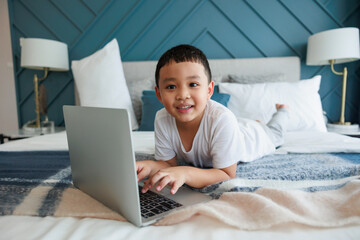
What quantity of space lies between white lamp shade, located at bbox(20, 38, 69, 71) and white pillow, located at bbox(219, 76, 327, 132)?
179 centimetres

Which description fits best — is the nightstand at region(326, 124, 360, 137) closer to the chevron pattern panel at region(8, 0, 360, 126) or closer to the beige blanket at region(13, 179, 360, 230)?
the chevron pattern panel at region(8, 0, 360, 126)

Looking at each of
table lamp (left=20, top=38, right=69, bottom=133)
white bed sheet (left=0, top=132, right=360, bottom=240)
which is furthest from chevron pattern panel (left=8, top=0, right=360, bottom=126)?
white bed sheet (left=0, top=132, right=360, bottom=240)

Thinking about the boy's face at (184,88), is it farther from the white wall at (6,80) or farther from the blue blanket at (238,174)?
the white wall at (6,80)

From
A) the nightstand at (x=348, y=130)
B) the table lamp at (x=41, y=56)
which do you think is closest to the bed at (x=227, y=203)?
the nightstand at (x=348, y=130)

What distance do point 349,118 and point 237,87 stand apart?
4.61ft

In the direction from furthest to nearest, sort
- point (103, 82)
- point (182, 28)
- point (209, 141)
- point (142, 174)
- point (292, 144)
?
point (182, 28)
point (103, 82)
point (292, 144)
point (209, 141)
point (142, 174)

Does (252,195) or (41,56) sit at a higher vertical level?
(41,56)

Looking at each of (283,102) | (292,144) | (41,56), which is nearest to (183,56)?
(292,144)

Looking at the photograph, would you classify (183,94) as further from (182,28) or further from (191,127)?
(182,28)

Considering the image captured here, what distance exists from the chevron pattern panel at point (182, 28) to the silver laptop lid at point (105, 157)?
208 cm

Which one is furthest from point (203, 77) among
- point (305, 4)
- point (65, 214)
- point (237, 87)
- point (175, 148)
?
point (305, 4)

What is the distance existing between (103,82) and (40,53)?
27.7 inches

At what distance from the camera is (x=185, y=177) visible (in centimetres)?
71

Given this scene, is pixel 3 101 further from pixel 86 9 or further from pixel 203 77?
pixel 203 77
